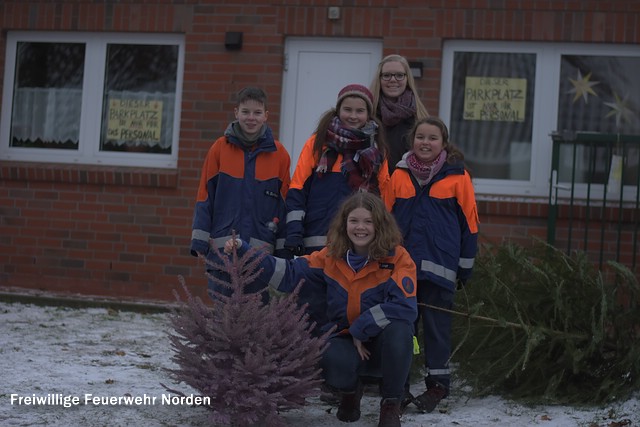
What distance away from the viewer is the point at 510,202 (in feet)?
25.8

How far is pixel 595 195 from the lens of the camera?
786 centimetres

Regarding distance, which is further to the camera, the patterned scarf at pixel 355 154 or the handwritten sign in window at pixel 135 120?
the handwritten sign in window at pixel 135 120

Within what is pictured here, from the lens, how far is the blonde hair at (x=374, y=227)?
15.0 ft

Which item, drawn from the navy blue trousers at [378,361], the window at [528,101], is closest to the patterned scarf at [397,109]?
the navy blue trousers at [378,361]

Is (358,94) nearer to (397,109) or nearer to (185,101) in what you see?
(397,109)

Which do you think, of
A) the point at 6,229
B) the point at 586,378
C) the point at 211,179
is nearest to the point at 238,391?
the point at 211,179

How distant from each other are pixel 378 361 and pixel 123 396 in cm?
140

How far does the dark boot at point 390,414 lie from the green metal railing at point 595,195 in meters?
3.50

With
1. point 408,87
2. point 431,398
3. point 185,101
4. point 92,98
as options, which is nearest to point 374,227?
point 431,398

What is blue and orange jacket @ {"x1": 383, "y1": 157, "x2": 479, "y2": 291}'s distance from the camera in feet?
16.1

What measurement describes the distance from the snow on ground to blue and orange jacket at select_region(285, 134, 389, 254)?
92 centimetres

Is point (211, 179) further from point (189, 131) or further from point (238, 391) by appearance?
point (189, 131)

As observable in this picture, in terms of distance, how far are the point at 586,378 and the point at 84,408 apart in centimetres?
271

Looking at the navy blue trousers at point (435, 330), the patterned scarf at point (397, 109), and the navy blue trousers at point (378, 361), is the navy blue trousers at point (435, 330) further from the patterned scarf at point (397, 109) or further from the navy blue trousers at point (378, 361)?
the patterned scarf at point (397, 109)
